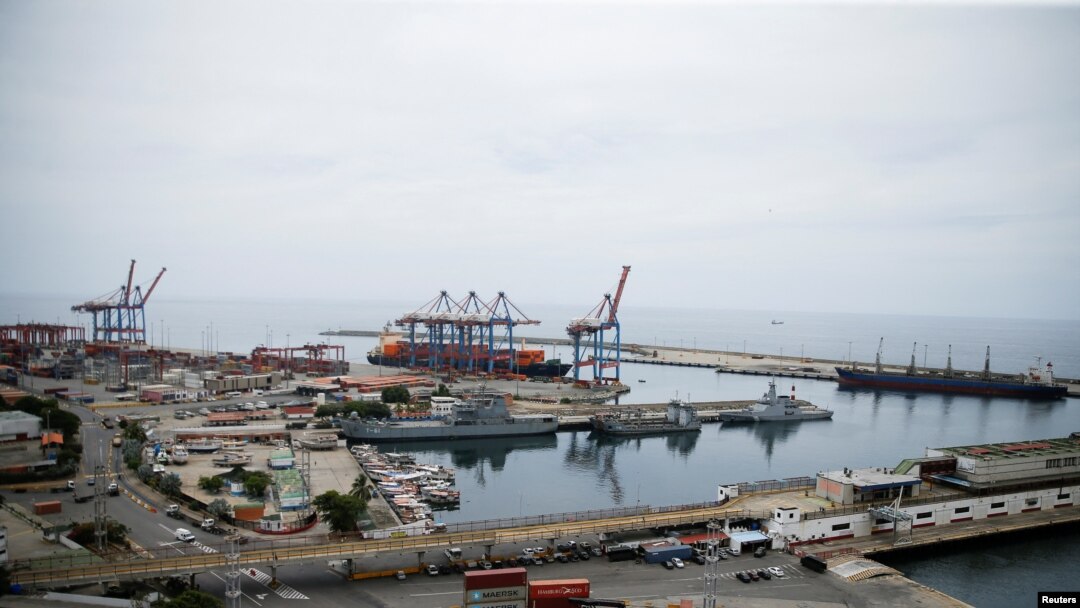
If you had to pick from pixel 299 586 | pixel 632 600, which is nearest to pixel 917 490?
pixel 632 600

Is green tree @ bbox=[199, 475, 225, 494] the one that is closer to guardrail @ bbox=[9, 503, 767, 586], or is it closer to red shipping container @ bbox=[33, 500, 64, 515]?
red shipping container @ bbox=[33, 500, 64, 515]

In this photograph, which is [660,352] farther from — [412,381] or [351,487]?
[351,487]

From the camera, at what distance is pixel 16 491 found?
19859mm

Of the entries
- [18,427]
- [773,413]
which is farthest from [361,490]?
[773,413]

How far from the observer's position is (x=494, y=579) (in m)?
12.3

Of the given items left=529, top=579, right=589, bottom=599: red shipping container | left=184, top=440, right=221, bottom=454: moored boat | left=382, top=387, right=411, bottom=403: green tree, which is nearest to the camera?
left=529, top=579, right=589, bottom=599: red shipping container

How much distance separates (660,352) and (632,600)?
73.5m

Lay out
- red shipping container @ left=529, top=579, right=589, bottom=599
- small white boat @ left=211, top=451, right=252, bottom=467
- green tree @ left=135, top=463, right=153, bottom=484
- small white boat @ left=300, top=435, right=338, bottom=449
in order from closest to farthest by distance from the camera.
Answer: red shipping container @ left=529, top=579, right=589, bottom=599
green tree @ left=135, top=463, right=153, bottom=484
small white boat @ left=211, top=451, right=252, bottom=467
small white boat @ left=300, top=435, right=338, bottom=449

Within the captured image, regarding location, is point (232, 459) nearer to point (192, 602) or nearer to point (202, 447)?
point (202, 447)

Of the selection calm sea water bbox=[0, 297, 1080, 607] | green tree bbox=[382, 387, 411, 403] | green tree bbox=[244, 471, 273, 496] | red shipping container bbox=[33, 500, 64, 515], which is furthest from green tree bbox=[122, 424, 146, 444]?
green tree bbox=[382, 387, 411, 403]

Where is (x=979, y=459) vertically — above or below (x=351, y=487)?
above

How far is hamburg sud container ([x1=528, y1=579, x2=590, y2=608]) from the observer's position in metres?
12.6

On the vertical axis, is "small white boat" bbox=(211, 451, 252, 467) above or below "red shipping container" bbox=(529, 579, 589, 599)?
below

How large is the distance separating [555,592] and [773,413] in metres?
31.6
